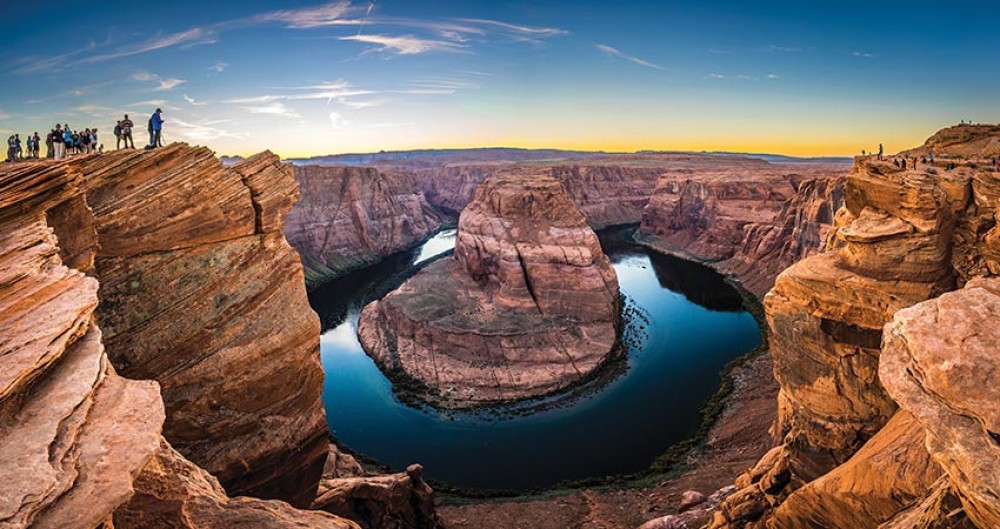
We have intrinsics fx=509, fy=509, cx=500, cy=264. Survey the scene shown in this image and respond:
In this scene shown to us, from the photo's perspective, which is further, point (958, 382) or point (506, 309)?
point (506, 309)

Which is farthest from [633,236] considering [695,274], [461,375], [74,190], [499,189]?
[74,190]

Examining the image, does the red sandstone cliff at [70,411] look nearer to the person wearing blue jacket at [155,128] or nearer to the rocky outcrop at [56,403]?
the rocky outcrop at [56,403]

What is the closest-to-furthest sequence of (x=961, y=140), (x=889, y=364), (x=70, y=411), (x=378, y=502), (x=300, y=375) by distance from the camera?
(x=70, y=411)
(x=889, y=364)
(x=300, y=375)
(x=378, y=502)
(x=961, y=140)

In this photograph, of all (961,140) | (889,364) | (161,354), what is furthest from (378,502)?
(961,140)

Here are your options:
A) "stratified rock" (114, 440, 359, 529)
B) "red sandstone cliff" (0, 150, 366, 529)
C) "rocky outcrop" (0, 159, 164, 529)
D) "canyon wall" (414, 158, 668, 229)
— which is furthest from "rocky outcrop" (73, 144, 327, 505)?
"canyon wall" (414, 158, 668, 229)

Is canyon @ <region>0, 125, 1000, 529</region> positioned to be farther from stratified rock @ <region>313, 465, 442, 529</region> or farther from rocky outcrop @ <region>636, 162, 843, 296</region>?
rocky outcrop @ <region>636, 162, 843, 296</region>

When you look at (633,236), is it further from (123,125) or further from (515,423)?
(123,125)

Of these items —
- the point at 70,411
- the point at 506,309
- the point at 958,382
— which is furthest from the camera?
the point at 506,309

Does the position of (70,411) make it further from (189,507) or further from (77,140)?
(77,140)
